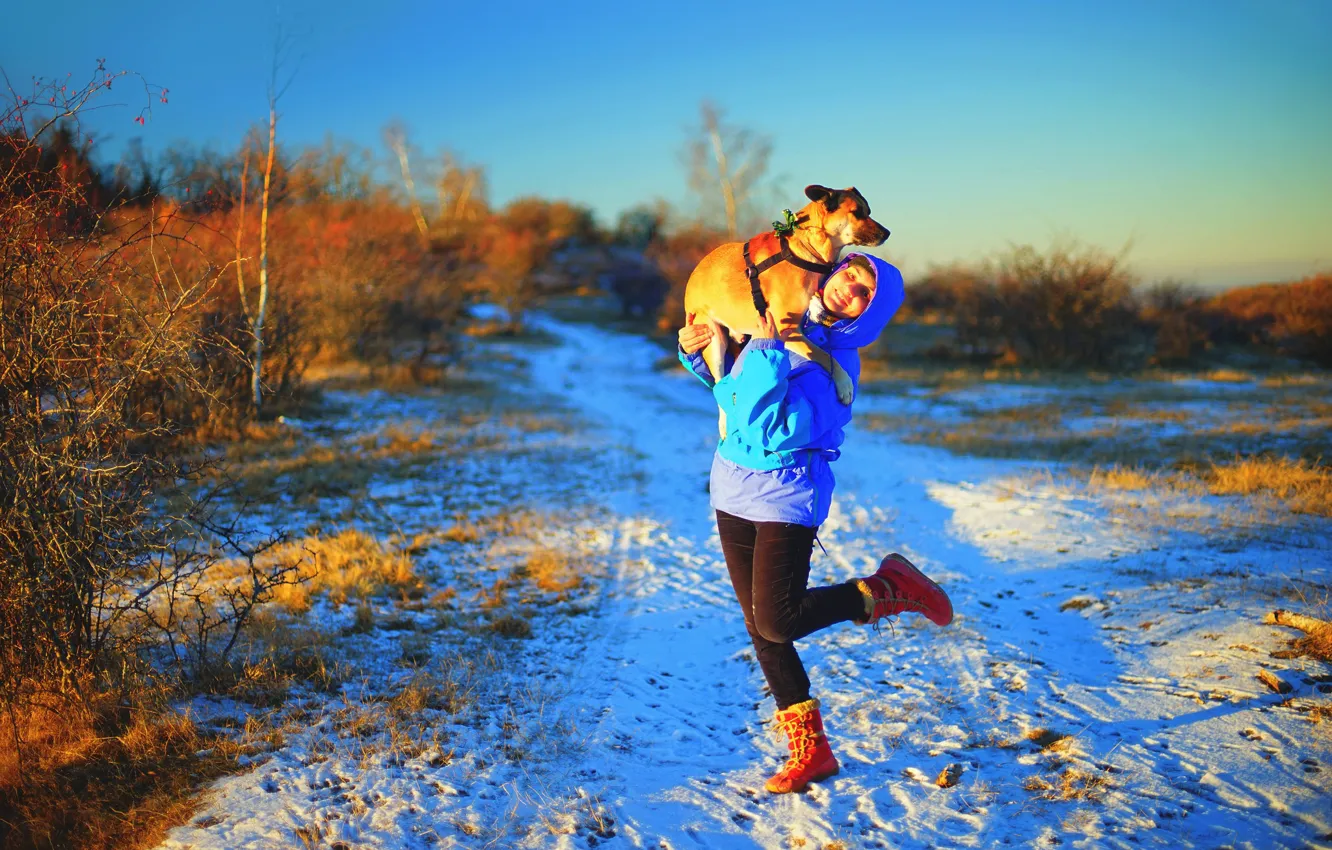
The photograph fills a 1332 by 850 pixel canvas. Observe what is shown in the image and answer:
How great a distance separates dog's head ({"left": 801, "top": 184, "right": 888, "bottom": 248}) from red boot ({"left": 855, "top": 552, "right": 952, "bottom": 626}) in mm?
1350

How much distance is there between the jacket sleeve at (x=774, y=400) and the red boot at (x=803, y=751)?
1.08 metres

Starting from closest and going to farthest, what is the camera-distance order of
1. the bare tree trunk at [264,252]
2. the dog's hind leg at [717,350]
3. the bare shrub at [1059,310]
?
the dog's hind leg at [717,350] < the bare tree trunk at [264,252] < the bare shrub at [1059,310]

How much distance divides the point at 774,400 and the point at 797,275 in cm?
46

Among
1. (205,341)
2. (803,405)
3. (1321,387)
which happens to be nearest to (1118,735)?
(803,405)

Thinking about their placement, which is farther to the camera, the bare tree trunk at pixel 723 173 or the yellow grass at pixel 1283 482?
the bare tree trunk at pixel 723 173

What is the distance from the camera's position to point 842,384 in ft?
8.96

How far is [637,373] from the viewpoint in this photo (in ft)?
71.8

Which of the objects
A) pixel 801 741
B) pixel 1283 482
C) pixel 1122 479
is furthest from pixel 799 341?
pixel 1283 482

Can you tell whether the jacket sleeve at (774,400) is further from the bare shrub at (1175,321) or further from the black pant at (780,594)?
the bare shrub at (1175,321)

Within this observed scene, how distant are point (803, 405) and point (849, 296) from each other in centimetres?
41

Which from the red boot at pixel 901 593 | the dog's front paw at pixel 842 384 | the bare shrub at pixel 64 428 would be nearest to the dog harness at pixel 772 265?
the dog's front paw at pixel 842 384

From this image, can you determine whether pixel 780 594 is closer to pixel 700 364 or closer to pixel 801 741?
pixel 801 741

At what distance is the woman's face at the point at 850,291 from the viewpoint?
2574mm

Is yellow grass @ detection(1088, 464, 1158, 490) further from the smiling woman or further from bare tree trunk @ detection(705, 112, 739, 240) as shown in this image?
bare tree trunk @ detection(705, 112, 739, 240)
